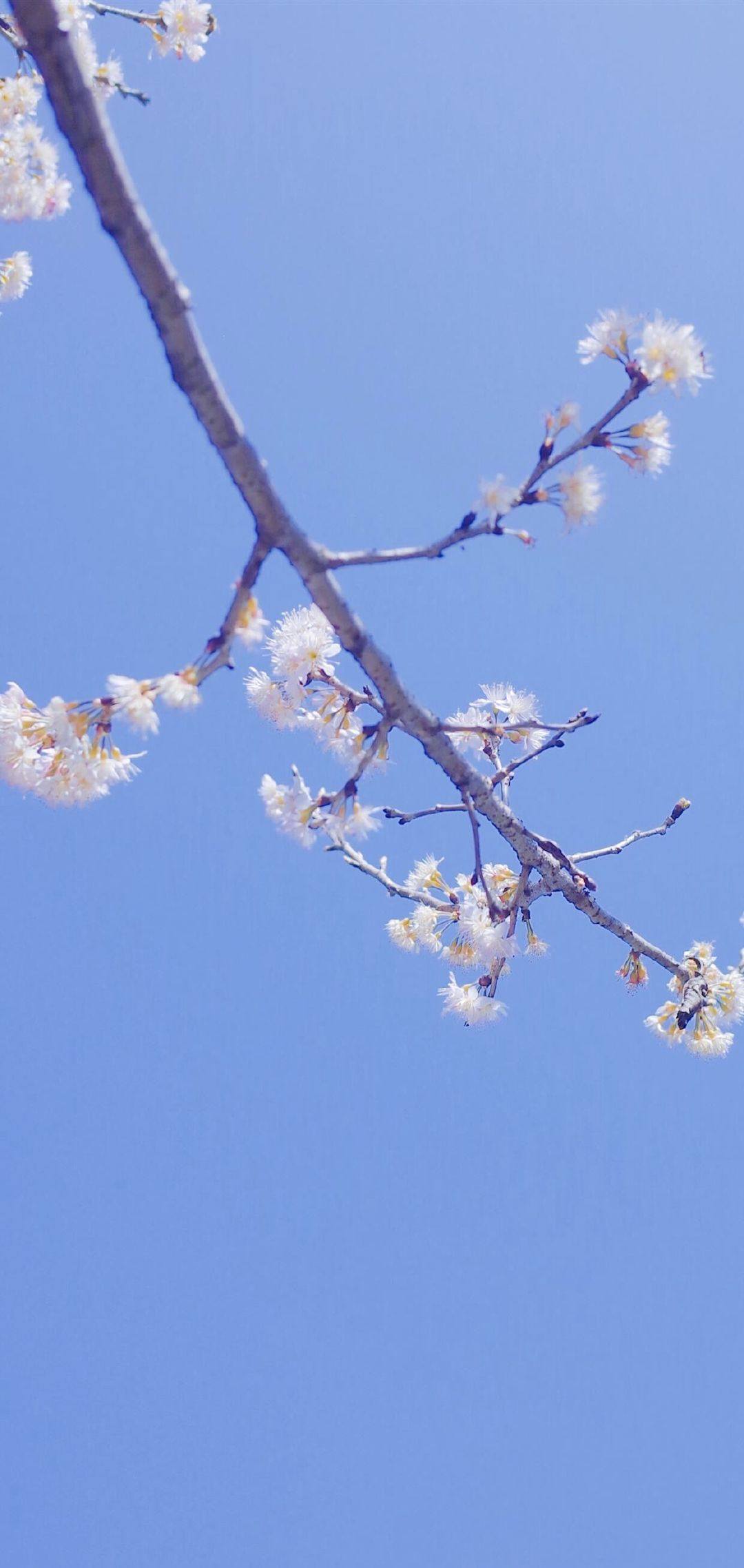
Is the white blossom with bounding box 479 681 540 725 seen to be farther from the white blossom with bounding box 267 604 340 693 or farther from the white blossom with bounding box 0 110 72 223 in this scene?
the white blossom with bounding box 0 110 72 223

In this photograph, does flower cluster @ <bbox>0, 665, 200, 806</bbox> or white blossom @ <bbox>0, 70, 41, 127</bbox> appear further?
white blossom @ <bbox>0, 70, 41, 127</bbox>

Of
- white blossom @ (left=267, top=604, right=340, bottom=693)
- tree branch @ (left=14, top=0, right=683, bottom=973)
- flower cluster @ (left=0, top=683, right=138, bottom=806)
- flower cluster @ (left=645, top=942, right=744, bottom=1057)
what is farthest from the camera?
flower cluster @ (left=645, top=942, right=744, bottom=1057)

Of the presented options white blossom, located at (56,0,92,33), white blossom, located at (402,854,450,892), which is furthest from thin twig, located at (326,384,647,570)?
white blossom, located at (56,0,92,33)

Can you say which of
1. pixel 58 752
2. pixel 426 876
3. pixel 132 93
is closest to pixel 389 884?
pixel 426 876

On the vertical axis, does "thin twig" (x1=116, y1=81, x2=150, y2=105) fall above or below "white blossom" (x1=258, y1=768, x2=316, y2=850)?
above

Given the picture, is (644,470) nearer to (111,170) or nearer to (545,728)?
(545,728)

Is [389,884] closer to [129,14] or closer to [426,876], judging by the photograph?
[426,876]

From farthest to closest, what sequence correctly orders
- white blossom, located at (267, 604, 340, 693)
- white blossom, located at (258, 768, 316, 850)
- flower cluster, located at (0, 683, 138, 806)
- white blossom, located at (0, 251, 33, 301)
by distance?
white blossom, located at (0, 251, 33, 301), white blossom, located at (267, 604, 340, 693), white blossom, located at (258, 768, 316, 850), flower cluster, located at (0, 683, 138, 806)

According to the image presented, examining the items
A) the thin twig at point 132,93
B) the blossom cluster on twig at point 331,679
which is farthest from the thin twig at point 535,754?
the thin twig at point 132,93

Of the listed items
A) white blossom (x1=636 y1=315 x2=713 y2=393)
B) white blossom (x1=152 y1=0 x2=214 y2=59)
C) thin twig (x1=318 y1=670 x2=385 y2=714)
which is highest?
white blossom (x1=152 y1=0 x2=214 y2=59)
